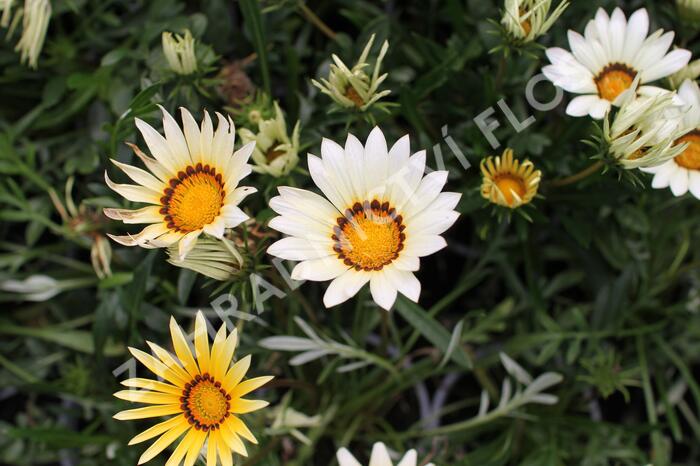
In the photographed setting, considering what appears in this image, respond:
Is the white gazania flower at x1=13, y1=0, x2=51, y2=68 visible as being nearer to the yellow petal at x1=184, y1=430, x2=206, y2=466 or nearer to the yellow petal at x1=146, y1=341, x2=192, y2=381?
the yellow petal at x1=146, y1=341, x2=192, y2=381

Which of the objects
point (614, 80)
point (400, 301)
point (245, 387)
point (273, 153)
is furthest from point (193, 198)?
point (614, 80)

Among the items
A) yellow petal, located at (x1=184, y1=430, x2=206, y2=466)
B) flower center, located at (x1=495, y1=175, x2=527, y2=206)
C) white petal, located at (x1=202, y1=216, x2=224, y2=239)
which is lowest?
flower center, located at (x1=495, y1=175, x2=527, y2=206)

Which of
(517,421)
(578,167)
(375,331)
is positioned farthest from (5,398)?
(578,167)

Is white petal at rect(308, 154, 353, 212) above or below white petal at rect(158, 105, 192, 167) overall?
below

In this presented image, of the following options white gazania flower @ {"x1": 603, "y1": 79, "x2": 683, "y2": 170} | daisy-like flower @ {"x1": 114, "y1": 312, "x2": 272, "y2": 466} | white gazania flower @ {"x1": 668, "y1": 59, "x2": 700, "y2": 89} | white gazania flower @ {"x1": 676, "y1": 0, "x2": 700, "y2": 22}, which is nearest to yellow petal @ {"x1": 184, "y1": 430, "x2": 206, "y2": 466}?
daisy-like flower @ {"x1": 114, "y1": 312, "x2": 272, "y2": 466}

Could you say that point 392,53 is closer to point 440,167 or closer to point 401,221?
point 440,167

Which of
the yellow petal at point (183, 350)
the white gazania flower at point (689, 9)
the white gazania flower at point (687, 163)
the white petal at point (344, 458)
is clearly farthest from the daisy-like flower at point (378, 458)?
the white gazania flower at point (689, 9)
